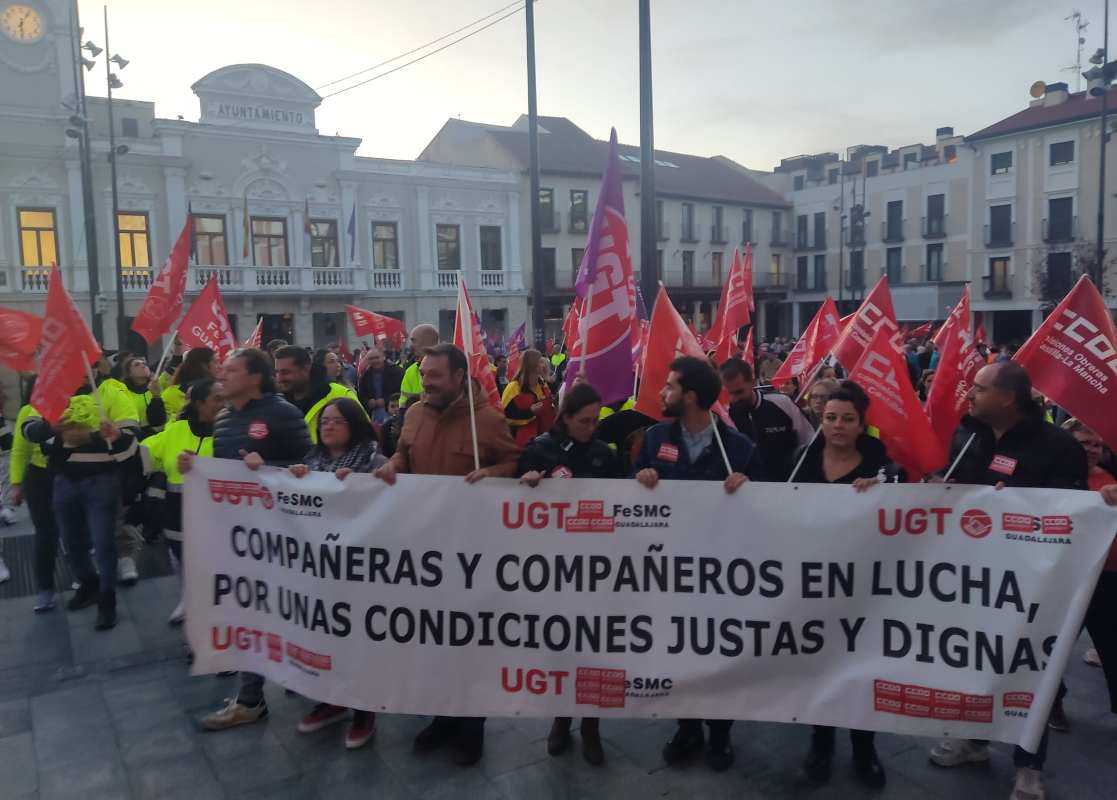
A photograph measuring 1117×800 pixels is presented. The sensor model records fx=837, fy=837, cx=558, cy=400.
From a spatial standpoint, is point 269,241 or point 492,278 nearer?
point 269,241

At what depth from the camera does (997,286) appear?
43000mm

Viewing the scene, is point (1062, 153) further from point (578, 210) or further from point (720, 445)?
point (720, 445)

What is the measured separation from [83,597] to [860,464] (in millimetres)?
5305

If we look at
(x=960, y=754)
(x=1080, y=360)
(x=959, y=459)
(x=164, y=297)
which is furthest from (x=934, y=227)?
(x=960, y=754)

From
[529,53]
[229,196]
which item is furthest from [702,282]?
[529,53]

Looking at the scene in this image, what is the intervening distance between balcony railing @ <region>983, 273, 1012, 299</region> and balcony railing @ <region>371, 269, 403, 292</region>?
30002 mm

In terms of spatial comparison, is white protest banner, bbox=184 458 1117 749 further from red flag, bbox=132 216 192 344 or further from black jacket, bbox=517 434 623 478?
red flag, bbox=132 216 192 344

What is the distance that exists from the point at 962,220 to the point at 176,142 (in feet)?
125

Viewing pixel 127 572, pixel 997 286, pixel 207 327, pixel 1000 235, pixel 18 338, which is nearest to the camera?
pixel 18 338

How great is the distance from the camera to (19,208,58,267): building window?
87.2 feet

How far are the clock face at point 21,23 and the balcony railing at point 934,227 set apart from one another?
1637 inches

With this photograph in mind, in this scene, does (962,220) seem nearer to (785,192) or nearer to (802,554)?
(785,192)

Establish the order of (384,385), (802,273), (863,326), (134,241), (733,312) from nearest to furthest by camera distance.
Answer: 1. (863,326)
2. (733,312)
3. (384,385)
4. (134,241)
5. (802,273)

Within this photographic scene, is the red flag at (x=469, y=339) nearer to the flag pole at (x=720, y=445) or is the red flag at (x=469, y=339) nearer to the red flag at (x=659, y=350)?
the red flag at (x=659, y=350)
